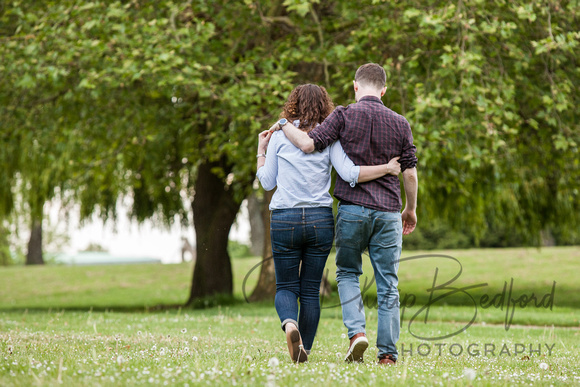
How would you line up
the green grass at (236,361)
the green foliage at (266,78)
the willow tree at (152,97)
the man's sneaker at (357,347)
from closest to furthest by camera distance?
the green grass at (236,361) → the man's sneaker at (357,347) → the green foliage at (266,78) → the willow tree at (152,97)

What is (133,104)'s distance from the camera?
12.4 meters

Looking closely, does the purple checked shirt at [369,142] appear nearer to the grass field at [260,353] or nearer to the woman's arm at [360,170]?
the woman's arm at [360,170]

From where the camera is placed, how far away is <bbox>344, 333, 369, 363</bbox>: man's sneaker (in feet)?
13.7

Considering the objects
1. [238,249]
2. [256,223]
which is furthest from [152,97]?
[238,249]

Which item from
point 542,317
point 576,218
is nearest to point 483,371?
point 542,317

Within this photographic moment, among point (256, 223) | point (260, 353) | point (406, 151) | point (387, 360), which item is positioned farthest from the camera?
point (256, 223)

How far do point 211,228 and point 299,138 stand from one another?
1041 centimetres

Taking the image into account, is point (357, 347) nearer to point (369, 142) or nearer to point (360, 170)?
point (360, 170)

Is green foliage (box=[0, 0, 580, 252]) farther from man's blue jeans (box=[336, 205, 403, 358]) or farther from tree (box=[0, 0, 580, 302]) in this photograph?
man's blue jeans (box=[336, 205, 403, 358])

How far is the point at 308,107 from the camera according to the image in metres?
4.51

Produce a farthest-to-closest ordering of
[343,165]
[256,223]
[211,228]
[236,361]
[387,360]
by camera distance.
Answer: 1. [256,223]
2. [211,228]
3. [343,165]
4. [387,360]
5. [236,361]

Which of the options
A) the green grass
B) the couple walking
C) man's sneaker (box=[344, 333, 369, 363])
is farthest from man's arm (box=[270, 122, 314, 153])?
the green grass

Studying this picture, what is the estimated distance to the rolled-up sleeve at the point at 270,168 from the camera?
4.50 metres

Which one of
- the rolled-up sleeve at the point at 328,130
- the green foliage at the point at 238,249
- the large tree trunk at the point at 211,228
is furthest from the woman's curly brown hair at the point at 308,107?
the green foliage at the point at 238,249
